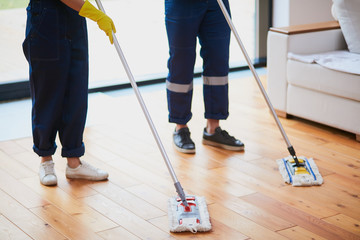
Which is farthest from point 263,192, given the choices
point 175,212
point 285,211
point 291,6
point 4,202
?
point 291,6

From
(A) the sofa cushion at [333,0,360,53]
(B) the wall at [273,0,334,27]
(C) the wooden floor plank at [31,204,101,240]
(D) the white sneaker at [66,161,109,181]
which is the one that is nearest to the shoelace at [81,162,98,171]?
(D) the white sneaker at [66,161,109,181]

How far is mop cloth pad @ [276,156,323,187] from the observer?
97.3 inches

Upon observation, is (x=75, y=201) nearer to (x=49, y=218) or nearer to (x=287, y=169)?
(x=49, y=218)

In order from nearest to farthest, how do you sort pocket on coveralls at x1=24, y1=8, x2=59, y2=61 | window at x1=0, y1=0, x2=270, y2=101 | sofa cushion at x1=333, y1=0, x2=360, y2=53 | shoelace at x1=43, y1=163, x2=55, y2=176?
pocket on coveralls at x1=24, y1=8, x2=59, y2=61
shoelace at x1=43, y1=163, x2=55, y2=176
sofa cushion at x1=333, y1=0, x2=360, y2=53
window at x1=0, y1=0, x2=270, y2=101

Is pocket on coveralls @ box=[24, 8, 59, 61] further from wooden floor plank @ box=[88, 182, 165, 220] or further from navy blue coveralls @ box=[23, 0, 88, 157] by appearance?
wooden floor plank @ box=[88, 182, 165, 220]

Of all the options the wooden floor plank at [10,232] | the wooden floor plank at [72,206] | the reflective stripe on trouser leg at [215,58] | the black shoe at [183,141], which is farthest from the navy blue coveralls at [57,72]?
the reflective stripe on trouser leg at [215,58]

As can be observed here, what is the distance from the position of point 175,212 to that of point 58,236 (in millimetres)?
434

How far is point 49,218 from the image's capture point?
2229mm

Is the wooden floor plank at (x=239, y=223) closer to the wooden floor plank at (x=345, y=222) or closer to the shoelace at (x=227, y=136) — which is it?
the wooden floor plank at (x=345, y=222)

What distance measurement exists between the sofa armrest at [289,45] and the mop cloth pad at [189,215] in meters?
1.36

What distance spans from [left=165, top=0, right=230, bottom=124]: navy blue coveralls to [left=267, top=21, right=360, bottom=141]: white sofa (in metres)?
0.56

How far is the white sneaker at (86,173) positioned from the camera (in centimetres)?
260

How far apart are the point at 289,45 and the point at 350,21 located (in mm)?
370

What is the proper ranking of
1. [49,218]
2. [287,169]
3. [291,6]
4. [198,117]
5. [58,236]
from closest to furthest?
[58,236]
[49,218]
[287,169]
[198,117]
[291,6]
